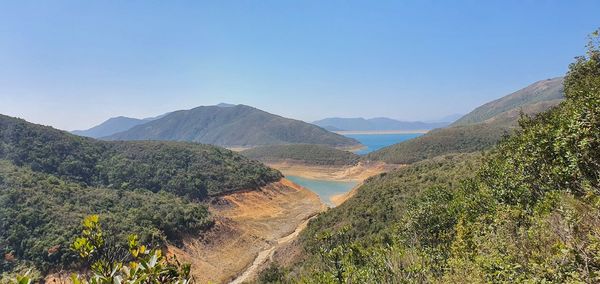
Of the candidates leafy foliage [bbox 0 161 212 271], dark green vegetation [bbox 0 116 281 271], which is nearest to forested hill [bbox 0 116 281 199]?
dark green vegetation [bbox 0 116 281 271]

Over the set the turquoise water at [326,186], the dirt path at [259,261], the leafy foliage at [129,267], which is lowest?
the dirt path at [259,261]

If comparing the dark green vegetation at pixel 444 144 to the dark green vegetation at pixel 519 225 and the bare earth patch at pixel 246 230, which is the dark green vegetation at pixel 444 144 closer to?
the bare earth patch at pixel 246 230

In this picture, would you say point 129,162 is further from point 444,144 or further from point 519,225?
point 444,144

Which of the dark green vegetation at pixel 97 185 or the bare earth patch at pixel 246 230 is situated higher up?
the dark green vegetation at pixel 97 185

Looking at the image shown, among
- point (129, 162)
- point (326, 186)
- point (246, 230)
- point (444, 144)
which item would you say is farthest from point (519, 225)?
point (444, 144)

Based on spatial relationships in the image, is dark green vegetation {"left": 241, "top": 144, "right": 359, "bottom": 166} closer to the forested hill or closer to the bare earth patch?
the forested hill

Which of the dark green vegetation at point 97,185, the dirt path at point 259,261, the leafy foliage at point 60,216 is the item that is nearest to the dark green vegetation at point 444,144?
the dark green vegetation at point 97,185

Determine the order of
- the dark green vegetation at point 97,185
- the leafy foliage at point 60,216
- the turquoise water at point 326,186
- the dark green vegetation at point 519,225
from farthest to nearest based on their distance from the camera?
the turquoise water at point 326,186
the dark green vegetation at point 97,185
the leafy foliage at point 60,216
the dark green vegetation at point 519,225
